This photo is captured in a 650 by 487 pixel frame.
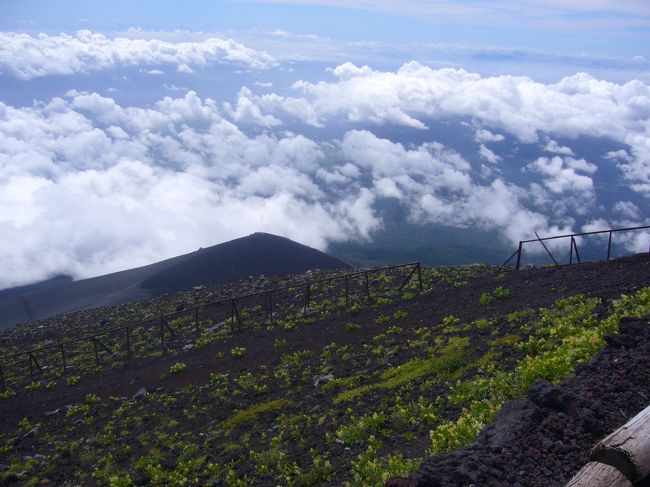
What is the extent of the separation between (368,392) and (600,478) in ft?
32.2

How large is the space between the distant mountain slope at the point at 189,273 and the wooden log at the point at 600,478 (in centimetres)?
8058

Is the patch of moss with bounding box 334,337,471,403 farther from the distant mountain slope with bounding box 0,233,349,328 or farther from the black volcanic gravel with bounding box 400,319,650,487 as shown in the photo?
the distant mountain slope with bounding box 0,233,349,328

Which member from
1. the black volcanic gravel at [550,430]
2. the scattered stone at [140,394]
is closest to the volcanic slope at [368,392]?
the black volcanic gravel at [550,430]

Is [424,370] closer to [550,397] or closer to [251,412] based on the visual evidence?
[251,412]

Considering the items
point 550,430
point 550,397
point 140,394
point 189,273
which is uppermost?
point 189,273

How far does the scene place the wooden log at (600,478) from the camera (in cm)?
702

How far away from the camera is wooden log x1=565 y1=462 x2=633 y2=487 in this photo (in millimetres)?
7023

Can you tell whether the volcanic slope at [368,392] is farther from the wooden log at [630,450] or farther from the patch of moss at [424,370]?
the wooden log at [630,450]

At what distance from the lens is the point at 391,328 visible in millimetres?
23219

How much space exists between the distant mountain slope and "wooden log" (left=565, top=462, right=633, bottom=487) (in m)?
80.6

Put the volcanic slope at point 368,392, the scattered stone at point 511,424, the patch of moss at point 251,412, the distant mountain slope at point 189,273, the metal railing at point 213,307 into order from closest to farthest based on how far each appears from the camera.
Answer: the scattered stone at point 511,424, the volcanic slope at point 368,392, the patch of moss at point 251,412, the metal railing at point 213,307, the distant mountain slope at point 189,273

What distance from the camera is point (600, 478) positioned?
7.10 metres

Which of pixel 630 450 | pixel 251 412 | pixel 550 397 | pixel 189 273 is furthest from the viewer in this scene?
pixel 189 273

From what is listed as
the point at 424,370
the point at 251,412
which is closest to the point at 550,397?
the point at 424,370
